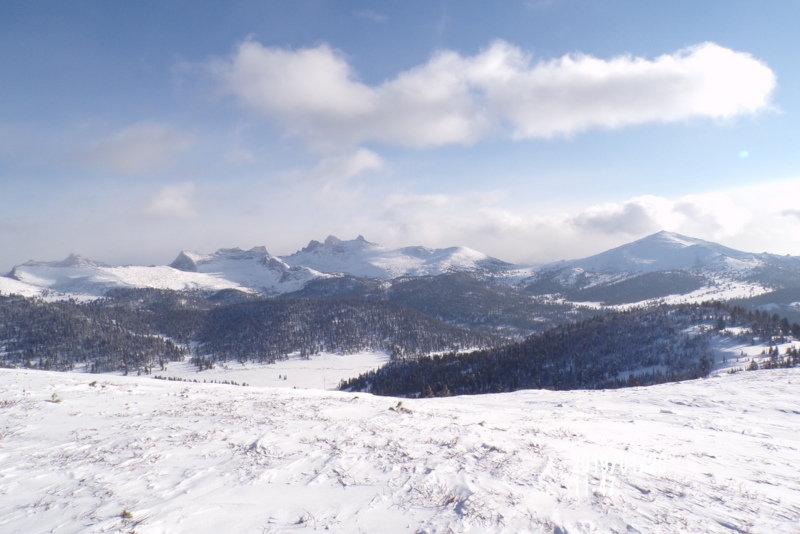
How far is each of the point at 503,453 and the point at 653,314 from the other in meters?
148

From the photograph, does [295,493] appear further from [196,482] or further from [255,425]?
[255,425]

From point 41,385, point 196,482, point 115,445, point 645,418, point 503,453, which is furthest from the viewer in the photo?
point 41,385

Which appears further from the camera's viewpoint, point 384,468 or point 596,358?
point 596,358

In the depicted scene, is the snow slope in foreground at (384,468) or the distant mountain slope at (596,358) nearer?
the snow slope in foreground at (384,468)

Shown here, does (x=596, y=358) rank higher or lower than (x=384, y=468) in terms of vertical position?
lower

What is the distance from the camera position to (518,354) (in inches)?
5335

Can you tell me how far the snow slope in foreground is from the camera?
10.5 m

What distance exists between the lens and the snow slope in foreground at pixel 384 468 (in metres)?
10.5

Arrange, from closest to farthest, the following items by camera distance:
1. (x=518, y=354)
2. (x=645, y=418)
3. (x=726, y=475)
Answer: (x=726, y=475) < (x=645, y=418) < (x=518, y=354)

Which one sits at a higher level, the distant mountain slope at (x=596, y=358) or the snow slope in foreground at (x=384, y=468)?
the snow slope in foreground at (x=384, y=468)

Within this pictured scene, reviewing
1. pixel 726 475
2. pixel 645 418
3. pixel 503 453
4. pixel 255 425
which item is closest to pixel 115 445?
pixel 255 425

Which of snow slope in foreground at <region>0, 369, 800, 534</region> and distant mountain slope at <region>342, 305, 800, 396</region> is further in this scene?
distant mountain slope at <region>342, 305, 800, 396</region>

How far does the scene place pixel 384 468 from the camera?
13859 millimetres

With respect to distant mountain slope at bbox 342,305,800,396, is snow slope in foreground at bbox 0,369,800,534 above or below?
above
